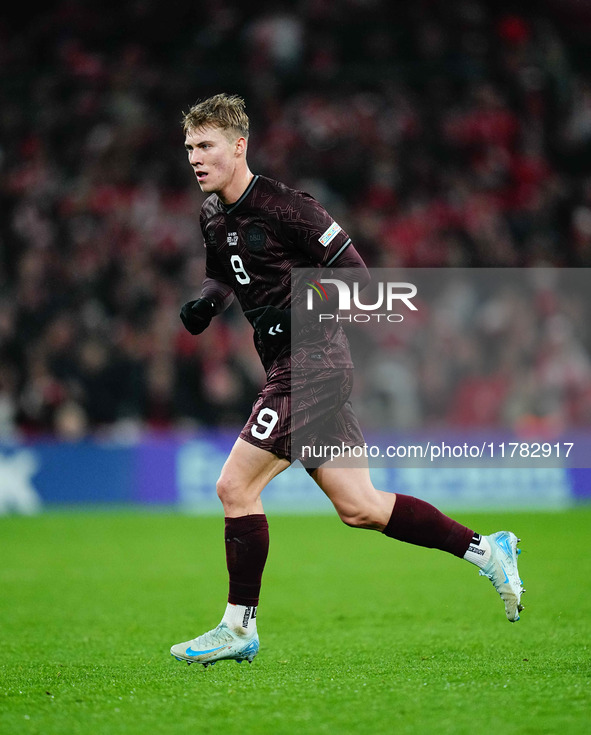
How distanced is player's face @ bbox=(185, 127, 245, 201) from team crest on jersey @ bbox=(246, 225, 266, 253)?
0.20 m

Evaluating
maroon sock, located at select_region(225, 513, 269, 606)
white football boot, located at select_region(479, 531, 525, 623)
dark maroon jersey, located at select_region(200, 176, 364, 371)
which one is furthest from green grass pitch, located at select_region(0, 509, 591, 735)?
dark maroon jersey, located at select_region(200, 176, 364, 371)

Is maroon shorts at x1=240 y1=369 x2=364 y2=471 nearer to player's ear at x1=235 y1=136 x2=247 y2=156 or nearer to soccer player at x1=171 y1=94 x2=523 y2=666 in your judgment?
soccer player at x1=171 y1=94 x2=523 y2=666

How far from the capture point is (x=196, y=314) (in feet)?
14.5

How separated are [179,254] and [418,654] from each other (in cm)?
909

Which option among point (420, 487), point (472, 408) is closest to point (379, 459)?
point (420, 487)

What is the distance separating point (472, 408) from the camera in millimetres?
11180

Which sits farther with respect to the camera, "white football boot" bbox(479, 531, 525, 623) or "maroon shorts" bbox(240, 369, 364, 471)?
"white football boot" bbox(479, 531, 525, 623)

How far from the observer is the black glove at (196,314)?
14.4ft

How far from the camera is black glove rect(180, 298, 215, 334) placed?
4.40 m

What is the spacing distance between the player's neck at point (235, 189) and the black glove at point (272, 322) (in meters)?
0.48

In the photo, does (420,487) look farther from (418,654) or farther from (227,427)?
(418,654)

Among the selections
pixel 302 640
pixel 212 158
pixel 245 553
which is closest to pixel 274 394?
pixel 245 553

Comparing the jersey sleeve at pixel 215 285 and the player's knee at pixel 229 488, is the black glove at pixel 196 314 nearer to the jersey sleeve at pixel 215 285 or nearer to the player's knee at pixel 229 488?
the jersey sleeve at pixel 215 285

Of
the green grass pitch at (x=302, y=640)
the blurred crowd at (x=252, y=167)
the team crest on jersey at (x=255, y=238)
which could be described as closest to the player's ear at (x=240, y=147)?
the team crest on jersey at (x=255, y=238)
